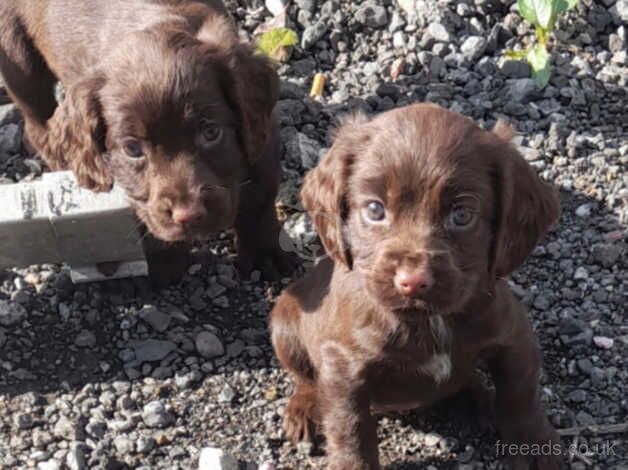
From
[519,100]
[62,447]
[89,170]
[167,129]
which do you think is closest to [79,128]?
[89,170]

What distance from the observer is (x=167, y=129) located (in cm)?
503

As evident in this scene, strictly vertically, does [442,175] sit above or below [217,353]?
above

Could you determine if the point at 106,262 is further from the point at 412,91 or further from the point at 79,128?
the point at 412,91

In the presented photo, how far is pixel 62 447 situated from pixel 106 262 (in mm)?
1054

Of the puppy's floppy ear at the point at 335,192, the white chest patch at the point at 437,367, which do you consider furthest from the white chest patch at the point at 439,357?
the puppy's floppy ear at the point at 335,192

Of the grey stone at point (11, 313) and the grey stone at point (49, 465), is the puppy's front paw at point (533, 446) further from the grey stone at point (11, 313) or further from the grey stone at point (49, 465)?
the grey stone at point (11, 313)

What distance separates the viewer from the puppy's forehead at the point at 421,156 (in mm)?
4035

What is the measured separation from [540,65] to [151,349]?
255 centimetres

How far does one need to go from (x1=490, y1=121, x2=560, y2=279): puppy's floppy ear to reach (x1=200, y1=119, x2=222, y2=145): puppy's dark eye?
1351 mm

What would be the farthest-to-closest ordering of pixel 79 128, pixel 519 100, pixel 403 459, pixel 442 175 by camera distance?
pixel 519 100 → pixel 79 128 → pixel 403 459 → pixel 442 175

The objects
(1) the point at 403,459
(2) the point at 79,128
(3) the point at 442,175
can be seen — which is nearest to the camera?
(3) the point at 442,175

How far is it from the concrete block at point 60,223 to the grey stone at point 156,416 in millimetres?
896

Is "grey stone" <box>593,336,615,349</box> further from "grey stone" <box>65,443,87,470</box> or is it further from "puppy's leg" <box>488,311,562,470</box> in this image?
"grey stone" <box>65,443,87,470</box>

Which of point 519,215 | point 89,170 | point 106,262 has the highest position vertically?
point 519,215
